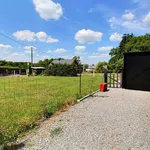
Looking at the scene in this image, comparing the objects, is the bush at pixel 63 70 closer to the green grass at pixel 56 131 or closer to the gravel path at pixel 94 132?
the gravel path at pixel 94 132

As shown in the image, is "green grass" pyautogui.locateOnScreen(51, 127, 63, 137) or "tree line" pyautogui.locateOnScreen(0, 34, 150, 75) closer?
"green grass" pyautogui.locateOnScreen(51, 127, 63, 137)

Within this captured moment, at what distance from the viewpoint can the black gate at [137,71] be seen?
12.2m

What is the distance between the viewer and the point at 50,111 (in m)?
5.50

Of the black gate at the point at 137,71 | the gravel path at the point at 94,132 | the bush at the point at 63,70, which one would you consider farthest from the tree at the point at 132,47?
the gravel path at the point at 94,132

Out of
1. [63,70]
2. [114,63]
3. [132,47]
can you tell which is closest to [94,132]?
[63,70]

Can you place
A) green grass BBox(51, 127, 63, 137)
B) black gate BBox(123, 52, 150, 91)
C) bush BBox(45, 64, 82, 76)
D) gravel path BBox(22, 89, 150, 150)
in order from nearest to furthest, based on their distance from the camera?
gravel path BBox(22, 89, 150, 150), green grass BBox(51, 127, 63, 137), black gate BBox(123, 52, 150, 91), bush BBox(45, 64, 82, 76)

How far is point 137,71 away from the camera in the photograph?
12492 millimetres

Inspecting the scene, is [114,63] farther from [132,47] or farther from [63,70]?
[63,70]

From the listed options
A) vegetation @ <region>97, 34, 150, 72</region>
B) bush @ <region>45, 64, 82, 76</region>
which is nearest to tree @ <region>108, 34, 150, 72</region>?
vegetation @ <region>97, 34, 150, 72</region>

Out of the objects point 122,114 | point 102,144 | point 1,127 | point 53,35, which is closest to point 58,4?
point 122,114

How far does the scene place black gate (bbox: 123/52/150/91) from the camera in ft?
39.9

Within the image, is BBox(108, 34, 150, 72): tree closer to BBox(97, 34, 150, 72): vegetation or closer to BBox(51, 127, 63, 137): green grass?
BBox(97, 34, 150, 72): vegetation

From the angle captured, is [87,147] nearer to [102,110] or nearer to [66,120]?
[66,120]

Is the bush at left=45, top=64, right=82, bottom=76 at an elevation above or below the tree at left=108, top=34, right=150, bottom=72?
below
